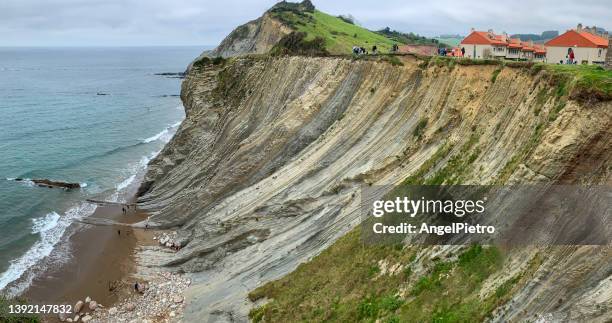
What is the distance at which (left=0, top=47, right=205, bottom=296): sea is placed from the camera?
46.9m

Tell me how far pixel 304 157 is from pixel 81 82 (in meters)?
151

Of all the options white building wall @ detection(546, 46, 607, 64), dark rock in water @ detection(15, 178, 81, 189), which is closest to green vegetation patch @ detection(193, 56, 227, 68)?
dark rock in water @ detection(15, 178, 81, 189)

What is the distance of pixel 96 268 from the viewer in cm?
4291

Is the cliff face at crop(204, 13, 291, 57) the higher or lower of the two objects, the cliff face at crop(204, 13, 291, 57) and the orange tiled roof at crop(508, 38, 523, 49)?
the higher

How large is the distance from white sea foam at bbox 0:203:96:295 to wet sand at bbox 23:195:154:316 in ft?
4.09

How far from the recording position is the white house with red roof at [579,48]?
36.7m

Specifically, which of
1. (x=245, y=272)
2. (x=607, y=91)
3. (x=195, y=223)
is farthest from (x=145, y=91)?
(x=607, y=91)

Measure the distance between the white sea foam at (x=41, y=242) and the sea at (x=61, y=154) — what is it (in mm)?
78

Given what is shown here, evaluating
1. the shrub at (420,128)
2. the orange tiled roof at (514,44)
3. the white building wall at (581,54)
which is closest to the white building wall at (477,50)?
the orange tiled roof at (514,44)

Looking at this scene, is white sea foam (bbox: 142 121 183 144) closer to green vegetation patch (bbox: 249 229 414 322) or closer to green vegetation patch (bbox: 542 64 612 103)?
green vegetation patch (bbox: 249 229 414 322)

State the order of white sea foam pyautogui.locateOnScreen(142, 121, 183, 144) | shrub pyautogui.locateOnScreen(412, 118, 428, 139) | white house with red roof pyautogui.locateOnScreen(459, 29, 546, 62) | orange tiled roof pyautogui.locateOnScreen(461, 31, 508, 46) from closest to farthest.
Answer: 1. shrub pyautogui.locateOnScreen(412, 118, 428, 139)
2. white house with red roof pyautogui.locateOnScreen(459, 29, 546, 62)
3. orange tiled roof pyautogui.locateOnScreen(461, 31, 508, 46)
4. white sea foam pyautogui.locateOnScreen(142, 121, 183, 144)

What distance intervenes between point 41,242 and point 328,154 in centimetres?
2785

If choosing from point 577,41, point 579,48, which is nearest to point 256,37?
point 577,41

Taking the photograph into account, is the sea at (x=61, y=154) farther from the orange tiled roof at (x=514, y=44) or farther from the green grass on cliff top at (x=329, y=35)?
the orange tiled roof at (x=514, y=44)
